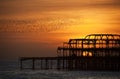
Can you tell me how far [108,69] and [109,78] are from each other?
27.4 metres

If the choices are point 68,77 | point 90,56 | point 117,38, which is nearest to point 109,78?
point 68,77

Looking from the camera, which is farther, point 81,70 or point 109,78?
point 81,70

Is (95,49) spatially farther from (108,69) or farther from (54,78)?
(54,78)

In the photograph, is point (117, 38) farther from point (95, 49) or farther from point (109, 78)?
point (109, 78)

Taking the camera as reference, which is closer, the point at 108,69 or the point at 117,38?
the point at 108,69

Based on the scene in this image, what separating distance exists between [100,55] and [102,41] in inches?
230

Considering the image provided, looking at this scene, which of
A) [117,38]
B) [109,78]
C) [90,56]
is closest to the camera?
[109,78]

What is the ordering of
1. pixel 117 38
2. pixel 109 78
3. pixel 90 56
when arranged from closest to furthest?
pixel 109 78
pixel 90 56
pixel 117 38

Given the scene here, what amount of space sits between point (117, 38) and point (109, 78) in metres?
36.6

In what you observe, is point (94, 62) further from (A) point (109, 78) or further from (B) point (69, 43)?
(A) point (109, 78)

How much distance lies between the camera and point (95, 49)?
12569 centimetres

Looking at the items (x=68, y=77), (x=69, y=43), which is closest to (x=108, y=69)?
(x=69, y=43)

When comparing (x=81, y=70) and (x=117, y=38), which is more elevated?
(x=117, y=38)

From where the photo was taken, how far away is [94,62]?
125812mm
